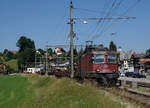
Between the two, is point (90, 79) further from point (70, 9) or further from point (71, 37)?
point (70, 9)

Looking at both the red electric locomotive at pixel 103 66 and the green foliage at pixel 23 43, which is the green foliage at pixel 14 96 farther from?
the green foliage at pixel 23 43

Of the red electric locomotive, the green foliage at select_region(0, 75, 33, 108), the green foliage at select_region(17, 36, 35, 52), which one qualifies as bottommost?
the green foliage at select_region(0, 75, 33, 108)

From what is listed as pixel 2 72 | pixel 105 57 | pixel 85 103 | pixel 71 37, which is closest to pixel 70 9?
pixel 71 37

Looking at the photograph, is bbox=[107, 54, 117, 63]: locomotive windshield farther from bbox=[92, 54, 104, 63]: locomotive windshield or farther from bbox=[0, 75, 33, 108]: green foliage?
bbox=[0, 75, 33, 108]: green foliage

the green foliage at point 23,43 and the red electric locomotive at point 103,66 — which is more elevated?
the green foliage at point 23,43

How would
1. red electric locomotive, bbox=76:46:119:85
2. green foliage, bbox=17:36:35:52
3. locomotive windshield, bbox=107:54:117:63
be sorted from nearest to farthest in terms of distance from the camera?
red electric locomotive, bbox=76:46:119:85, locomotive windshield, bbox=107:54:117:63, green foliage, bbox=17:36:35:52

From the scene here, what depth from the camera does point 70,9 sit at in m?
29.4

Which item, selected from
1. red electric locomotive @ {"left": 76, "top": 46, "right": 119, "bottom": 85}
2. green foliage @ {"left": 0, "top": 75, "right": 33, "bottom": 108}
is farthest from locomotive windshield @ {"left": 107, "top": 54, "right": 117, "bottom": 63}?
green foliage @ {"left": 0, "top": 75, "right": 33, "bottom": 108}

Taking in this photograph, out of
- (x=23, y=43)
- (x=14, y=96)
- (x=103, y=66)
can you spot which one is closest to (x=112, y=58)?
(x=103, y=66)

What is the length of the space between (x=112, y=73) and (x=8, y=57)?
177 m

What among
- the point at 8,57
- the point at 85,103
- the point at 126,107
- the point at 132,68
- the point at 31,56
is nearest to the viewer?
the point at 126,107

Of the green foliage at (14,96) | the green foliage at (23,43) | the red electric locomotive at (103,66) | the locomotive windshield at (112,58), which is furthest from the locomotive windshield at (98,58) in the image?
the green foliage at (23,43)

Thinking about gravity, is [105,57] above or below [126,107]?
above

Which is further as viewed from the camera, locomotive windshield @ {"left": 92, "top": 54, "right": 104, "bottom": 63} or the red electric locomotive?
locomotive windshield @ {"left": 92, "top": 54, "right": 104, "bottom": 63}
